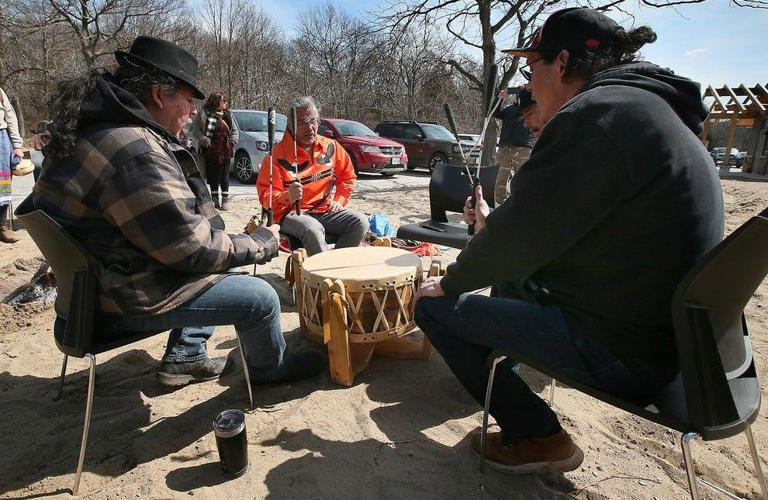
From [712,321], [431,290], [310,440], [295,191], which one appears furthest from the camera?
[295,191]

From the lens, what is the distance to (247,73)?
24.7 meters

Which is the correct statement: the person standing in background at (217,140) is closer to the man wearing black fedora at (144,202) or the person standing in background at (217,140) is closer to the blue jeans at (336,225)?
the blue jeans at (336,225)

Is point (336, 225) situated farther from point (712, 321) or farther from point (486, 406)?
point (712, 321)

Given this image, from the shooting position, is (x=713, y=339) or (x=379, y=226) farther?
(x=379, y=226)

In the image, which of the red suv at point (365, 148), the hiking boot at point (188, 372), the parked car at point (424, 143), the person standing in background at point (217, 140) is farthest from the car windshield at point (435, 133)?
the hiking boot at point (188, 372)

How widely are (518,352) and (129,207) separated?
1442 millimetres

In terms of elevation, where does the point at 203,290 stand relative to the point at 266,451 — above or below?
above

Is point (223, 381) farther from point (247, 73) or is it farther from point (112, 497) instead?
point (247, 73)

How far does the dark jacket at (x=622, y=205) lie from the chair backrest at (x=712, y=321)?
0.40ft

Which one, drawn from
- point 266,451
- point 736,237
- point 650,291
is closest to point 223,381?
point 266,451

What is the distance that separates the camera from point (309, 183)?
3.82m

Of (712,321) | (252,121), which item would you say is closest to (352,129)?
(252,121)

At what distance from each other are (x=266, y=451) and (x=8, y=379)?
1.61m

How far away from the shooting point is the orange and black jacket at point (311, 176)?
3662mm
